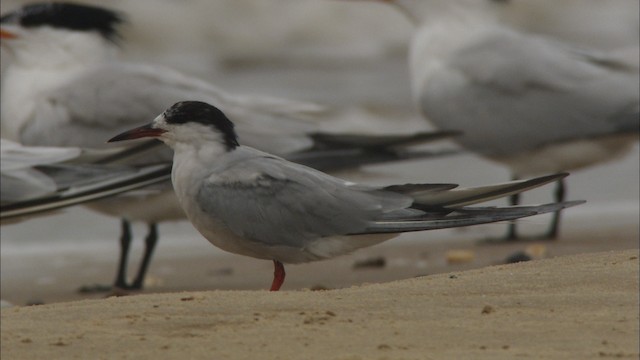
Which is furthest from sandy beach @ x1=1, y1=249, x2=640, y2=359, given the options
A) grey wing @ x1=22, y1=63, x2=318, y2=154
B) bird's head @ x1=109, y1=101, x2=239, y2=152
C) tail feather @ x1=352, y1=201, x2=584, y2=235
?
grey wing @ x1=22, y1=63, x2=318, y2=154

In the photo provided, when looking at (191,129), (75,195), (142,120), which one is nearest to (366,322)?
(191,129)

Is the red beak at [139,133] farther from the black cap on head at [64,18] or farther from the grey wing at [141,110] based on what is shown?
the black cap on head at [64,18]

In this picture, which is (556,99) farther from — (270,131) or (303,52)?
(303,52)

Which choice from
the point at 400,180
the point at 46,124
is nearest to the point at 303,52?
the point at 400,180

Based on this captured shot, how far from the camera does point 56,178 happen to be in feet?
21.6

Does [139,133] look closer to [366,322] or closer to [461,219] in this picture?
[461,219]

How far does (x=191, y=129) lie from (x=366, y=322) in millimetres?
1672

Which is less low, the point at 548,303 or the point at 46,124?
the point at 46,124

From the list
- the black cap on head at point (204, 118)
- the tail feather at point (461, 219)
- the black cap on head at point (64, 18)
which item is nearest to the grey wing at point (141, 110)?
the black cap on head at point (64, 18)

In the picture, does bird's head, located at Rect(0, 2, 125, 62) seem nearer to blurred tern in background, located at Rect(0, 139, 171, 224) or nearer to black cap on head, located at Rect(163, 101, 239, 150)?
blurred tern in background, located at Rect(0, 139, 171, 224)

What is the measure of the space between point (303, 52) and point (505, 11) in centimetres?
329

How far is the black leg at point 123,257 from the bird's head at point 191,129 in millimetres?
1995

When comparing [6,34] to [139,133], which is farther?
[6,34]

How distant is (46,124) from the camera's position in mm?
7707
